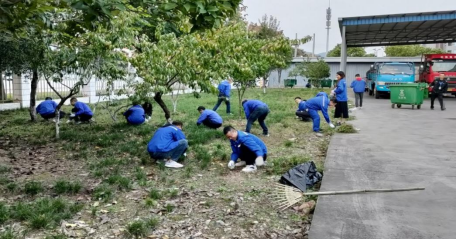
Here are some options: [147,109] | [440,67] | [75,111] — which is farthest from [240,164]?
[440,67]

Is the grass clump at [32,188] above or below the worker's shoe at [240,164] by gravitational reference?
below

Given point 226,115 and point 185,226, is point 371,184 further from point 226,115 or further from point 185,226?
point 226,115

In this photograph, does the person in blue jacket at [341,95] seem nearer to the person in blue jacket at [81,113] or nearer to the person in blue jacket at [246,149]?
the person in blue jacket at [246,149]

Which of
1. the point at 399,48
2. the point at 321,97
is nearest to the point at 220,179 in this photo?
the point at 321,97

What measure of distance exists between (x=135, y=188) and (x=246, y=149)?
1886 millimetres

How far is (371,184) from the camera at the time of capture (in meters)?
5.31

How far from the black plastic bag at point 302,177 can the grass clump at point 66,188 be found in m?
2.76

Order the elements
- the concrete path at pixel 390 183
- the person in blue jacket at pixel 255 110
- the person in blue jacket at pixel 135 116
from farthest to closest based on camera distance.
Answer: the person in blue jacket at pixel 135 116
the person in blue jacket at pixel 255 110
the concrete path at pixel 390 183

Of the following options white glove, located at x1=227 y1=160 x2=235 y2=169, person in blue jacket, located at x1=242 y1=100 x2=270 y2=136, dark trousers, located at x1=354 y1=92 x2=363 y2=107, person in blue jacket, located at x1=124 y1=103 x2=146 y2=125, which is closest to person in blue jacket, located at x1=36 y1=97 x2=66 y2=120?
person in blue jacket, located at x1=124 y1=103 x2=146 y2=125

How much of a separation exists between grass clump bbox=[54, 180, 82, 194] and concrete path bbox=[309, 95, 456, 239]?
10.3 feet

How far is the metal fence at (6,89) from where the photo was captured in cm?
1479

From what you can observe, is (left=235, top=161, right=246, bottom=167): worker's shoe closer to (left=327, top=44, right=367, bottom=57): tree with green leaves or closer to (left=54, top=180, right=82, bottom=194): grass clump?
(left=54, top=180, right=82, bottom=194): grass clump

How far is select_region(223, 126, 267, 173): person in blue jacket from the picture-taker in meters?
6.35

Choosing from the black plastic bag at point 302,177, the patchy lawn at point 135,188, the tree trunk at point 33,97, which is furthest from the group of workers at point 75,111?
the black plastic bag at point 302,177
